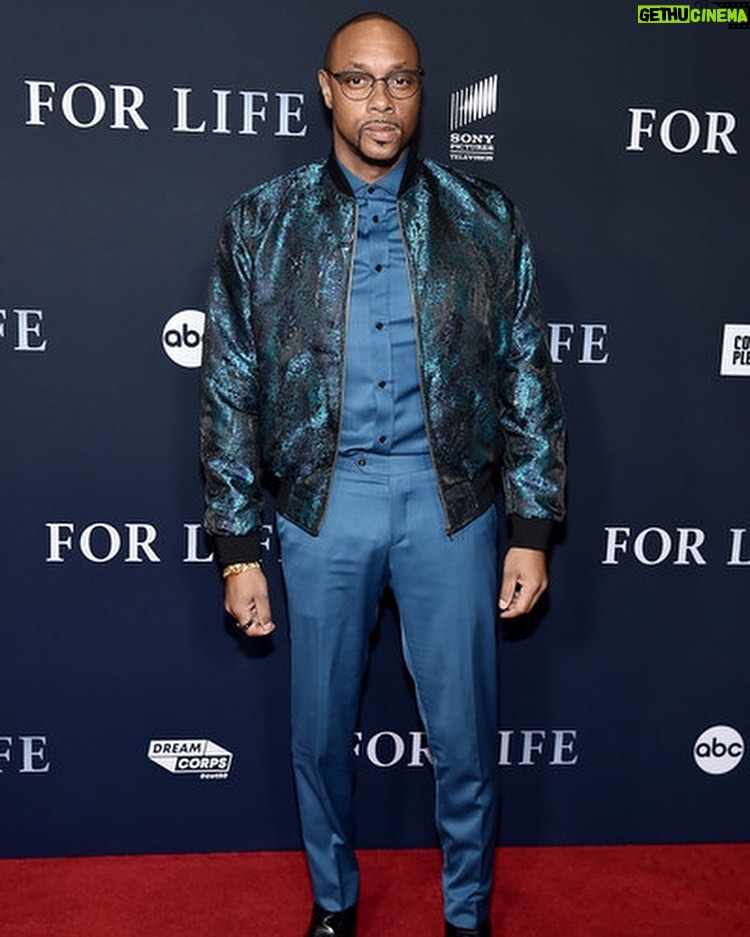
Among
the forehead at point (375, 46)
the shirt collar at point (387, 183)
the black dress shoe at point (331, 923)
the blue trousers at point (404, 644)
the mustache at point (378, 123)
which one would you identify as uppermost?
the forehead at point (375, 46)

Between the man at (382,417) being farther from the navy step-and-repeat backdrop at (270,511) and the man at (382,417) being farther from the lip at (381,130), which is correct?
the navy step-and-repeat backdrop at (270,511)

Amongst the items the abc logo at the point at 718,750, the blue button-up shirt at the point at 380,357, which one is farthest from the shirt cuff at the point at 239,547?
the abc logo at the point at 718,750

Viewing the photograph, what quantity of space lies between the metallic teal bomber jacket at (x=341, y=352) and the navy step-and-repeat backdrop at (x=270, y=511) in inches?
10.9

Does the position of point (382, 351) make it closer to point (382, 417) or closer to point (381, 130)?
point (382, 417)

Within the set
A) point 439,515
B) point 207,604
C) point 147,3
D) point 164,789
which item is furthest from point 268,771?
point 147,3

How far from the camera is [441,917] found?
2586 mm

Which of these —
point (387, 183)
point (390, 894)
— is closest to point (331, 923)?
point (390, 894)

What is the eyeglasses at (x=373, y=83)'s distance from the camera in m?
2.13

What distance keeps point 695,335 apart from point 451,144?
696 mm

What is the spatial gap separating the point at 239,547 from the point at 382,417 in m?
0.39

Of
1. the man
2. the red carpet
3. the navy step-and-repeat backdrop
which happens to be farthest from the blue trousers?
the navy step-and-repeat backdrop

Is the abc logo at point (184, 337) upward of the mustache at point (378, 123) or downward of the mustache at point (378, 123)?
downward

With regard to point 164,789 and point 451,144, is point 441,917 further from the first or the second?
point 451,144

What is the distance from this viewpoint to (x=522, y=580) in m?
2.33
